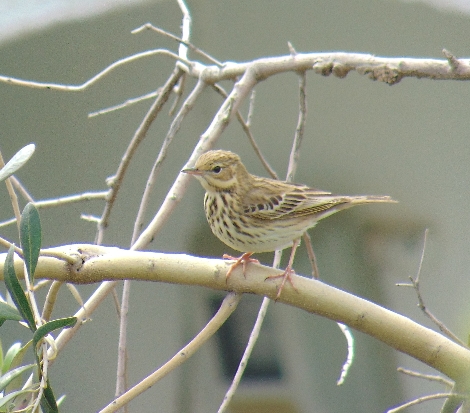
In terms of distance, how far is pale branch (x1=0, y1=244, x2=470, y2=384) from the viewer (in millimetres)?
1720

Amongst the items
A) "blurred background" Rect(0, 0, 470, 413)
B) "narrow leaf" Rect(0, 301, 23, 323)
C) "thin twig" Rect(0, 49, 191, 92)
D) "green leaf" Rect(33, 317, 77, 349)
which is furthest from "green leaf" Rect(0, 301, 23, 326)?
"blurred background" Rect(0, 0, 470, 413)

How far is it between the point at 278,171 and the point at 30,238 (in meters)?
3.53

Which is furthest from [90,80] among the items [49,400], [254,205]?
[49,400]

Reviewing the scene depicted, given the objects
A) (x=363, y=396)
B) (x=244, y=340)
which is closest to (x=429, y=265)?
(x=363, y=396)

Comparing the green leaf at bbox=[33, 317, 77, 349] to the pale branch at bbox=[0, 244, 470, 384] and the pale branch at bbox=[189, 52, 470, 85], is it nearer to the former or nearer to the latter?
the pale branch at bbox=[0, 244, 470, 384]

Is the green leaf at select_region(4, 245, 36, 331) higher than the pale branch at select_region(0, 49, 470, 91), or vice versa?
the pale branch at select_region(0, 49, 470, 91)

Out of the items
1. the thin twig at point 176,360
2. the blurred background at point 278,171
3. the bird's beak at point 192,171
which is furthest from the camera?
the blurred background at point 278,171

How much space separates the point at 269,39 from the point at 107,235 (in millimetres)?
1865

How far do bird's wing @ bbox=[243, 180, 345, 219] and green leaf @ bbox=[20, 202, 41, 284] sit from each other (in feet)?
4.79

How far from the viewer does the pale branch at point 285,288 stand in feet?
5.64

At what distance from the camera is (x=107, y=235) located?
4859 mm

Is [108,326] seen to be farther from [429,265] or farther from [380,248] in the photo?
[429,265]

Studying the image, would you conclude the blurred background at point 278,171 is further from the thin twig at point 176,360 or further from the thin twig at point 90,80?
the thin twig at point 176,360

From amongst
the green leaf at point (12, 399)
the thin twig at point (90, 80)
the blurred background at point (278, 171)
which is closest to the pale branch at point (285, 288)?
the green leaf at point (12, 399)
